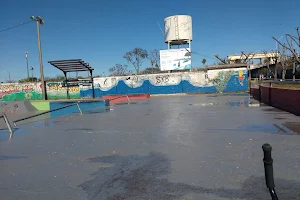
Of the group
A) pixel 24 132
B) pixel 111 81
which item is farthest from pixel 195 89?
pixel 24 132

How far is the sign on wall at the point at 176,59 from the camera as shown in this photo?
36281mm

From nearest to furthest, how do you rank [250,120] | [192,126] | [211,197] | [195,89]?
[211,197] < [192,126] < [250,120] < [195,89]

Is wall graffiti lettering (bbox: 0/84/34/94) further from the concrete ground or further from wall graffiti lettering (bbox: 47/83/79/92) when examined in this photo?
the concrete ground

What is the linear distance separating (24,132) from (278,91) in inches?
479

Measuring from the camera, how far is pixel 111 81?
113 ft

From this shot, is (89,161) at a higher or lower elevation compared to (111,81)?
lower

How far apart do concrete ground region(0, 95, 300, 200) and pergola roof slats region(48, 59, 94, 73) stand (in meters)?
17.6

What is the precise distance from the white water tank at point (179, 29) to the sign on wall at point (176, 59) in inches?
140

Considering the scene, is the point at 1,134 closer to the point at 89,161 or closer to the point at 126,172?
the point at 89,161

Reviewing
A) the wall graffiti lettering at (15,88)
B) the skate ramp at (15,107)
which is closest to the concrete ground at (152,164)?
the skate ramp at (15,107)

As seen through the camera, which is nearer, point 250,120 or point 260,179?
point 260,179

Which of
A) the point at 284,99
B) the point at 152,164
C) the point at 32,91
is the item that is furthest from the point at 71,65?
the point at 152,164

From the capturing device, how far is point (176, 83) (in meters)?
32.9

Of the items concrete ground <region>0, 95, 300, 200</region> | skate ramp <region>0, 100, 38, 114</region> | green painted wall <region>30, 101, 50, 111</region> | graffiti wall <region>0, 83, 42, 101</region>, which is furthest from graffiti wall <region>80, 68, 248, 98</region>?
concrete ground <region>0, 95, 300, 200</region>
